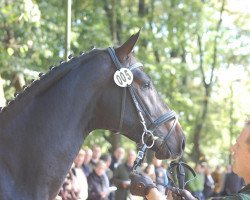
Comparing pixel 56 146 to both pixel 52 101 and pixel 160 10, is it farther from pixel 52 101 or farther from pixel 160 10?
pixel 160 10

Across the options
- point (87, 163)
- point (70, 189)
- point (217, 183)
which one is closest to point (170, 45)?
point (217, 183)

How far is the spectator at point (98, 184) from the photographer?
12.1 m

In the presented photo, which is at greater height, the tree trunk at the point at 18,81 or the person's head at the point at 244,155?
the tree trunk at the point at 18,81

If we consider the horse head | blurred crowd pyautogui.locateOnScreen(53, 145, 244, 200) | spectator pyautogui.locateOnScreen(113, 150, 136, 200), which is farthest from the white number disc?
spectator pyautogui.locateOnScreen(113, 150, 136, 200)

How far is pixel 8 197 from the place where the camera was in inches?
148

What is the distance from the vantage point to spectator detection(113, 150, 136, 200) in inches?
498

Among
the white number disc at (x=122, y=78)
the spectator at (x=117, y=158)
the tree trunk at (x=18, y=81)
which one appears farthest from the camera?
the spectator at (x=117, y=158)

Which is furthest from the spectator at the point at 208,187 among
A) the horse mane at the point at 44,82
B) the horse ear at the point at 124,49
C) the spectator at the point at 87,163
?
the horse mane at the point at 44,82

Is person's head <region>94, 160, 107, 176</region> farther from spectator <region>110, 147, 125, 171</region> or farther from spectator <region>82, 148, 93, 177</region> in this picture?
spectator <region>110, 147, 125, 171</region>

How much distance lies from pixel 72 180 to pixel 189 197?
6586 mm

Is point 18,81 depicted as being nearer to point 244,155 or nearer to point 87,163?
point 87,163

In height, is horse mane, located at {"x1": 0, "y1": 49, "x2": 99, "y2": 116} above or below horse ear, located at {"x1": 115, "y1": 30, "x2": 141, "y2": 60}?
below

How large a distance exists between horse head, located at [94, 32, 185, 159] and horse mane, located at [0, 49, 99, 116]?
0.26m

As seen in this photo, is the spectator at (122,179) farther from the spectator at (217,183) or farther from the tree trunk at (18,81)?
the spectator at (217,183)
